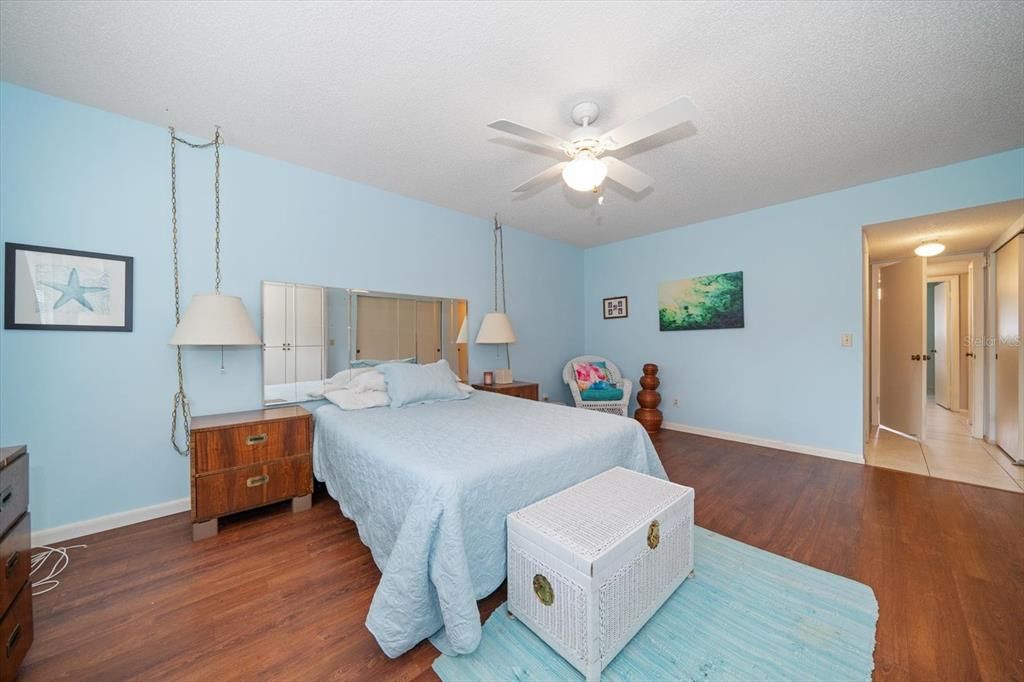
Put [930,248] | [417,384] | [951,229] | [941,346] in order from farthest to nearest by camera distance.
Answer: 1. [941,346]
2. [930,248]
3. [951,229]
4. [417,384]

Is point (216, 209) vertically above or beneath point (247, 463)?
above

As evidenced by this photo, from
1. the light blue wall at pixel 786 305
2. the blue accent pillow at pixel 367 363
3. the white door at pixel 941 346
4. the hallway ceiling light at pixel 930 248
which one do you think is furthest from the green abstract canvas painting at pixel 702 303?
the white door at pixel 941 346

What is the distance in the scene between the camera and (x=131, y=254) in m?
2.36

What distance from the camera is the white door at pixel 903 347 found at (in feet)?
13.1

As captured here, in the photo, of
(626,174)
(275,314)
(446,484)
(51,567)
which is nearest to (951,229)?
(626,174)

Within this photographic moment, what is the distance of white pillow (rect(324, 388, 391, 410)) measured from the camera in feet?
8.87

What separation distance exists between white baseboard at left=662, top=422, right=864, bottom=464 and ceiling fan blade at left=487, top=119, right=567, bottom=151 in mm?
3712

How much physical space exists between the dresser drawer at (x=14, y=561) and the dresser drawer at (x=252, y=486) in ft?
2.67

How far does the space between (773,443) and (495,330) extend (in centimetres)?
312

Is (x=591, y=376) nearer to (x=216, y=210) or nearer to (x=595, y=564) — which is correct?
(x=595, y=564)

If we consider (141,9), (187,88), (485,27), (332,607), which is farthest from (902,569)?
(187,88)

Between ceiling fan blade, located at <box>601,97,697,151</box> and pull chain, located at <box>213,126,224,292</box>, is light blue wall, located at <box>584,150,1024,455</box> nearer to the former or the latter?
ceiling fan blade, located at <box>601,97,697,151</box>

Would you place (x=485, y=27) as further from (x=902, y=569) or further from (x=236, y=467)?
(x=902, y=569)

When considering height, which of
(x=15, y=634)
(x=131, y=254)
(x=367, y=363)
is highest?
(x=131, y=254)
